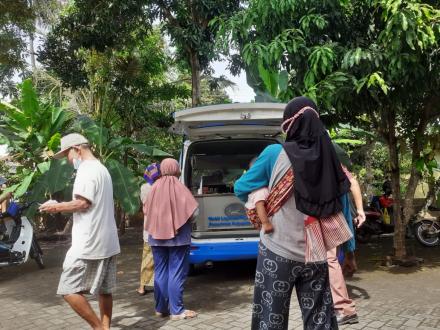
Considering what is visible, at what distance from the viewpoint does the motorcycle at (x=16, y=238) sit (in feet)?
23.3

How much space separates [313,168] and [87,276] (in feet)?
7.03

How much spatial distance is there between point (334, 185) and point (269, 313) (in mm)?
809

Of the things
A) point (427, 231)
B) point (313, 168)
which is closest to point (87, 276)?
point (313, 168)

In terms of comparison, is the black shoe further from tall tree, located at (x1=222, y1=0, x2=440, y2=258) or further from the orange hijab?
tall tree, located at (x1=222, y1=0, x2=440, y2=258)

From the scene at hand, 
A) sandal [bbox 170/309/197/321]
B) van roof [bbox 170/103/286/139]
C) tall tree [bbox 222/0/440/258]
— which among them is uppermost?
tall tree [bbox 222/0/440/258]

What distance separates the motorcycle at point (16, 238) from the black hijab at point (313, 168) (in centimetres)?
580

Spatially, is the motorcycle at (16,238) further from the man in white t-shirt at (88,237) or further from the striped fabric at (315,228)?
the striped fabric at (315,228)

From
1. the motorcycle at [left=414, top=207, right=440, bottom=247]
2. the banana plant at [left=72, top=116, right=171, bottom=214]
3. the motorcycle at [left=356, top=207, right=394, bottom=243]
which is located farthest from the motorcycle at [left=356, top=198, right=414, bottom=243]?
the banana plant at [left=72, top=116, right=171, bottom=214]

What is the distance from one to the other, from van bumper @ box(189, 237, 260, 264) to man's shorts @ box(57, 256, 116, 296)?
215 cm

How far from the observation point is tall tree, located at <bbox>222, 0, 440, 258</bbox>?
5.39m

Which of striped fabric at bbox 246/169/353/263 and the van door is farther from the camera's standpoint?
the van door

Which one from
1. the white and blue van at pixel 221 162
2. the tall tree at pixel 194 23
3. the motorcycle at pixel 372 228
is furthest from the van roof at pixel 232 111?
the motorcycle at pixel 372 228

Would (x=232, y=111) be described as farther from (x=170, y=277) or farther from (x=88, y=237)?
(x=88, y=237)

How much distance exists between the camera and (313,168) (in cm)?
255
